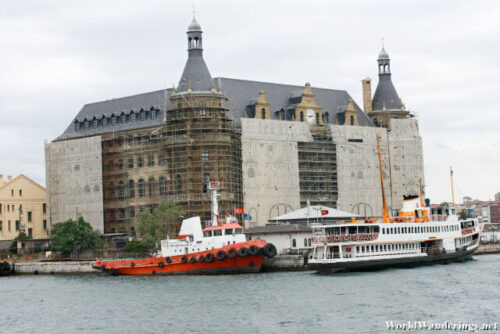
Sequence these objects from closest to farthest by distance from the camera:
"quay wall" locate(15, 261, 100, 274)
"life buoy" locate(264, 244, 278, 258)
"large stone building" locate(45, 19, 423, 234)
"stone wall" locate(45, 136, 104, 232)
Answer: "life buoy" locate(264, 244, 278, 258), "quay wall" locate(15, 261, 100, 274), "large stone building" locate(45, 19, 423, 234), "stone wall" locate(45, 136, 104, 232)

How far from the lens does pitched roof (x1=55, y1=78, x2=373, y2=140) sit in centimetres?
12181

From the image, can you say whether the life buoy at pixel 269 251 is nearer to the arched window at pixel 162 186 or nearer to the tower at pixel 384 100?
the arched window at pixel 162 186

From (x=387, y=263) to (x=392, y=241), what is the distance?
2.56m

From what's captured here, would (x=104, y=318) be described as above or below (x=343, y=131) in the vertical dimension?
below

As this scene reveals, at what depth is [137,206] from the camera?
12150 centimetres

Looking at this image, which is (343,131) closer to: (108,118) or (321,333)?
(108,118)

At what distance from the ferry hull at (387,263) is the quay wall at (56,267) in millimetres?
28434

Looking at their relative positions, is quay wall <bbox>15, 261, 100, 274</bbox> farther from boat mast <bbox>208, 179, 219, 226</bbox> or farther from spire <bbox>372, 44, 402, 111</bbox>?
spire <bbox>372, 44, 402, 111</bbox>

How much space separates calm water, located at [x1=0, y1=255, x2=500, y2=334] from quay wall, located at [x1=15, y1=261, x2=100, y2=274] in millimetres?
13878

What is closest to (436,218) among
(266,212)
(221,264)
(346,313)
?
(221,264)

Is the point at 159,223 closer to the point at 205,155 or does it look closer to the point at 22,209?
the point at 205,155

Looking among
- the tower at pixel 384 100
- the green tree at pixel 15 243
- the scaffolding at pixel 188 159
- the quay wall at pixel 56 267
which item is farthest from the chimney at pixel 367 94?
the quay wall at pixel 56 267

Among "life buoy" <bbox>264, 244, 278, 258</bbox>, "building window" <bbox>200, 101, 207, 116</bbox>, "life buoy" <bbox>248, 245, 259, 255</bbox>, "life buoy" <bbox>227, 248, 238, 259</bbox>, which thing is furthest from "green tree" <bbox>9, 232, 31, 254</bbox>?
"life buoy" <bbox>264, 244, 278, 258</bbox>

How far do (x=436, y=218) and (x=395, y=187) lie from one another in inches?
1685
